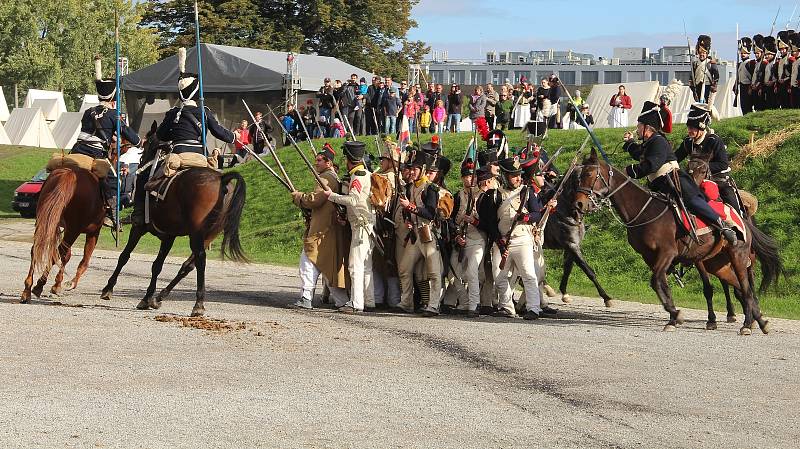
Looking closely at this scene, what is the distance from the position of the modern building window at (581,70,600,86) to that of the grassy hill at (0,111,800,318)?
38.8 metres

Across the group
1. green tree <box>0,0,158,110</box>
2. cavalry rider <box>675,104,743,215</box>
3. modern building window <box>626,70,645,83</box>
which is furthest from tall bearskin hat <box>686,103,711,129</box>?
green tree <box>0,0,158,110</box>

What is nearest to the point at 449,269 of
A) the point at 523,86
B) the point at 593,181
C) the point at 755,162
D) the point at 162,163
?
the point at 593,181

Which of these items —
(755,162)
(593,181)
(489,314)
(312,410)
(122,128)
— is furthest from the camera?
(755,162)

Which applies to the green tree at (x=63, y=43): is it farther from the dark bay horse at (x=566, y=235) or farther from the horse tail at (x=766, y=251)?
the horse tail at (x=766, y=251)

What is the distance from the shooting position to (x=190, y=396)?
9945 millimetres

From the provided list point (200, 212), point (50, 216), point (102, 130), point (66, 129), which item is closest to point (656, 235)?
point (200, 212)

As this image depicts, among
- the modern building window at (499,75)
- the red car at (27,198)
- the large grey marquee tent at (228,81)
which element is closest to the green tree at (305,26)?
the modern building window at (499,75)

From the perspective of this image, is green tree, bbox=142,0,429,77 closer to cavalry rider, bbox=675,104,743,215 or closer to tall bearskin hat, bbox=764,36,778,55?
tall bearskin hat, bbox=764,36,778,55

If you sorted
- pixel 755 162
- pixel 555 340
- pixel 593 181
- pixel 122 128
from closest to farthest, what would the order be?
pixel 555 340 → pixel 593 181 → pixel 122 128 → pixel 755 162

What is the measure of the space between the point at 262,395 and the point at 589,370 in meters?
3.25

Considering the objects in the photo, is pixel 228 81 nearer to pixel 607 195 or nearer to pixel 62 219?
pixel 62 219

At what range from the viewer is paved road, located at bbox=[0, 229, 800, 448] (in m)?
8.92

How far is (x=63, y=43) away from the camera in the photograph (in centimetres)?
7206

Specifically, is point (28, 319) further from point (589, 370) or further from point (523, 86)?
point (523, 86)
